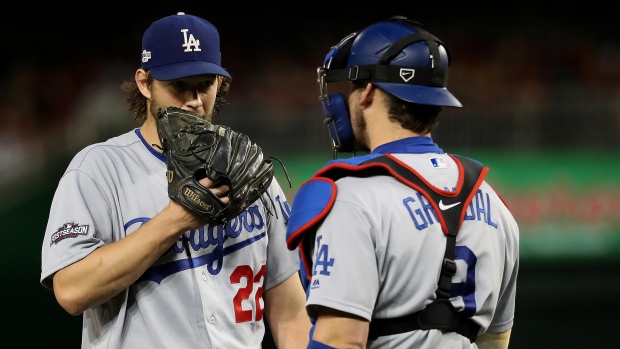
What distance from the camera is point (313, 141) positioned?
7668mm

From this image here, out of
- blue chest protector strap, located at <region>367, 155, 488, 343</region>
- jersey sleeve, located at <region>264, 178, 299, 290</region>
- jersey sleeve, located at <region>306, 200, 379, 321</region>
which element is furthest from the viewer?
jersey sleeve, located at <region>264, 178, 299, 290</region>

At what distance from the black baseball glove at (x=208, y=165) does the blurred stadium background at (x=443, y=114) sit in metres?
3.88

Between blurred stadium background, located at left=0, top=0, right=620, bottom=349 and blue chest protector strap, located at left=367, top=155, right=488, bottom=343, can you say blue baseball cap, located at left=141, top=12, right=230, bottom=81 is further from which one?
blurred stadium background, located at left=0, top=0, right=620, bottom=349

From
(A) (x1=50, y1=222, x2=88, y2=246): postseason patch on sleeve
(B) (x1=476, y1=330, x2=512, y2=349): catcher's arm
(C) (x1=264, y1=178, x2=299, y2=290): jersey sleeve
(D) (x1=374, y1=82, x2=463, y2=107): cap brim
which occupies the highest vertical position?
(D) (x1=374, y1=82, x2=463, y2=107): cap brim

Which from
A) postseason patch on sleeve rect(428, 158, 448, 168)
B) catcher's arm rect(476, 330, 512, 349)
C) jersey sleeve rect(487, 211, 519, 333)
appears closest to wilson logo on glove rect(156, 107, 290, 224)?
postseason patch on sleeve rect(428, 158, 448, 168)

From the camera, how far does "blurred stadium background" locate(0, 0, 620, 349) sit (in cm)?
646

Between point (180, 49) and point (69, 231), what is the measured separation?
695mm

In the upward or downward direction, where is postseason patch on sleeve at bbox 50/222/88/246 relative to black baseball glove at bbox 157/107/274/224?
downward

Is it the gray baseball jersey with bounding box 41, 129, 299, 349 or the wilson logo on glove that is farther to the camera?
the gray baseball jersey with bounding box 41, 129, 299, 349

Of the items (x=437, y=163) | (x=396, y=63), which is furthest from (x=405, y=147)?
(x=396, y=63)

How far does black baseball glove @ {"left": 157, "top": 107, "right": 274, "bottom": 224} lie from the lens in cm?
235

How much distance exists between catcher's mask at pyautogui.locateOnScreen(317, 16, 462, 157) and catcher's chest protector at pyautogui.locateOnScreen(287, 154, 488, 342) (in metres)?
0.22

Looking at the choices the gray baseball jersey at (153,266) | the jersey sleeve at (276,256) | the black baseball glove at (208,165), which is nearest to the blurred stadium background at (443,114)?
the jersey sleeve at (276,256)

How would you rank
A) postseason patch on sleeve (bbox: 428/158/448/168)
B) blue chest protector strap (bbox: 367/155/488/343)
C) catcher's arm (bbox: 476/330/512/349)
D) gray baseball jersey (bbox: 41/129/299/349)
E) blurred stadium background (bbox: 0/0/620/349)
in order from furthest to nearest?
1. blurred stadium background (bbox: 0/0/620/349)
2. catcher's arm (bbox: 476/330/512/349)
3. gray baseball jersey (bbox: 41/129/299/349)
4. postseason patch on sleeve (bbox: 428/158/448/168)
5. blue chest protector strap (bbox: 367/155/488/343)
